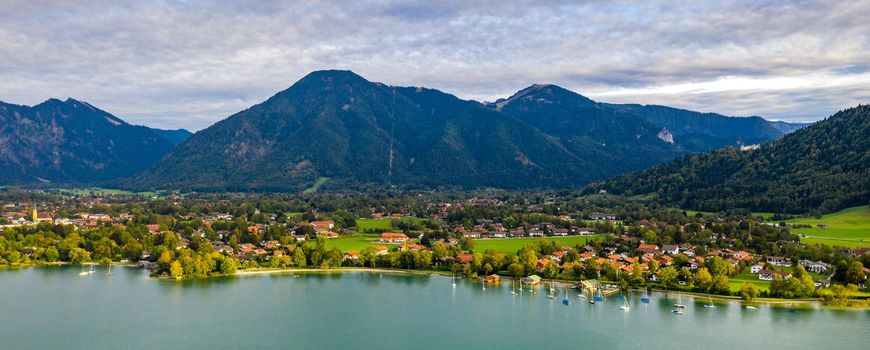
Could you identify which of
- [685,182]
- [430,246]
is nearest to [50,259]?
[430,246]

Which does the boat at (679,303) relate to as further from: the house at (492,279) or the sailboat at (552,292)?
the house at (492,279)

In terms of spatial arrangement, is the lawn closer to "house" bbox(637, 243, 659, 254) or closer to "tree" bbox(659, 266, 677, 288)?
"tree" bbox(659, 266, 677, 288)

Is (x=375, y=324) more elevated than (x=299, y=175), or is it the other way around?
(x=299, y=175)

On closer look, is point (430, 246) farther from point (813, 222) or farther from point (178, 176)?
point (178, 176)

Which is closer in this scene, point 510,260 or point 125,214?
point 510,260

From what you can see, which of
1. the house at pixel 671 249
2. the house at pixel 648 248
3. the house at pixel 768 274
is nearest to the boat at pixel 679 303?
the house at pixel 768 274

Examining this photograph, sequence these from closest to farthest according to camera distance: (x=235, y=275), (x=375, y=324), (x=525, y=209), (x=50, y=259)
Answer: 1. (x=375, y=324)
2. (x=235, y=275)
3. (x=50, y=259)
4. (x=525, y=209)

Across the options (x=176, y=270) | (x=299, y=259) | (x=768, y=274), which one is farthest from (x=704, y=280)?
(x=176, y=270)
